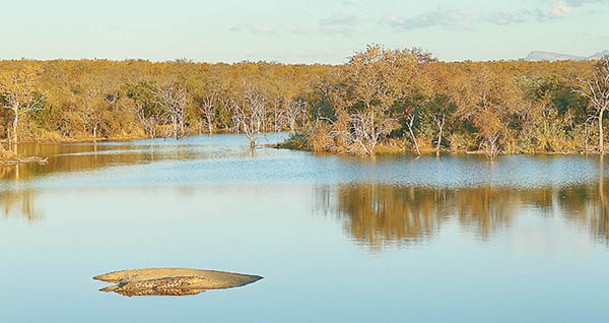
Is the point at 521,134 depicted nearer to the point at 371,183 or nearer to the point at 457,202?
the point at 371,183

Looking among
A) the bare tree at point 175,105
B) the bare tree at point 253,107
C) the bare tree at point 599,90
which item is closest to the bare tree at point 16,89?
the bare tree at point 175,105

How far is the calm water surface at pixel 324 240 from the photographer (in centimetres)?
1333

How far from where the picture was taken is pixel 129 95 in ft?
232

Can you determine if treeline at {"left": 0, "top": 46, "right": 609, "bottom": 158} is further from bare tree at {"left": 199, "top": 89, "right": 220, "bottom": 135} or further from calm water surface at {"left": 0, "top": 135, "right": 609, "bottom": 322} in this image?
bare tree at {"left": 199, "top": 89, "right": 220, "bottom": 135}

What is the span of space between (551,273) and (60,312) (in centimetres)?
898

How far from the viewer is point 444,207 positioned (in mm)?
24109

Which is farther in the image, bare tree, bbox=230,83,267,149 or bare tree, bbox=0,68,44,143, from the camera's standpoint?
bare tree, bbox=230,83,267,149

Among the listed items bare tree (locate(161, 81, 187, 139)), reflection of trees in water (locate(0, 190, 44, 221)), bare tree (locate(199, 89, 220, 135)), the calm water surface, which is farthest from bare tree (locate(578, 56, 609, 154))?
bare tree (locate(199, 89, 220, 135))

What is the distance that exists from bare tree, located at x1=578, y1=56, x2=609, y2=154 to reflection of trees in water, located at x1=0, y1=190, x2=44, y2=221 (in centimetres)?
2753

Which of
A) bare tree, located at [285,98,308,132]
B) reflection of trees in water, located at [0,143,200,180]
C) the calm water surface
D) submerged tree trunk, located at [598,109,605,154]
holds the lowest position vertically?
the calm water surface

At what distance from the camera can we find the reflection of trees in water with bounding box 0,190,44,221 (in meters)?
24.2

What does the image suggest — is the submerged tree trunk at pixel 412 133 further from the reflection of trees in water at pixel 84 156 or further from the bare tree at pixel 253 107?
the bare tree at pixel 253 107

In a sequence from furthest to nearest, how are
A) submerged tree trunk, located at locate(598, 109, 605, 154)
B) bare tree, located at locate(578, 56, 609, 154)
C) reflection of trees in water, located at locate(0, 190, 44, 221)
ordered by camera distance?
bare tree, located at locate(578, 56, 609, 154) < submerged tree trunk, located at locate(598, 109, 605, 154) < reflection of trees in water, located at locate(0, 190, 44, 221)

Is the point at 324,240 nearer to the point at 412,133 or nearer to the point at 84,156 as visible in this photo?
the point at 412,133
